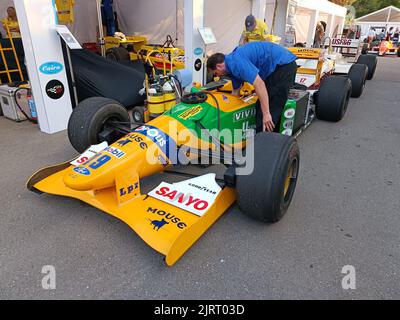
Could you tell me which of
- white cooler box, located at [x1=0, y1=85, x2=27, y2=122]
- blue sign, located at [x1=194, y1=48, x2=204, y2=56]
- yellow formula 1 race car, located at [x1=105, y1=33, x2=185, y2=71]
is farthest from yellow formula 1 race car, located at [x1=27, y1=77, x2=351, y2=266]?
yellow formula 1 race car, located at [x1=105, y1=33, x2=185, y2=71]

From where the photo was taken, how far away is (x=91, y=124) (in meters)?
2.95

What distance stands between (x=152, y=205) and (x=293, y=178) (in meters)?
1.23

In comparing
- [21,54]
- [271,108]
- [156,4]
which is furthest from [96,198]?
[156,4]

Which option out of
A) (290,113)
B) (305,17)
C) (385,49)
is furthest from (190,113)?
(385,49)

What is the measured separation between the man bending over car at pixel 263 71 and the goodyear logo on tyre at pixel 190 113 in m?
0.48

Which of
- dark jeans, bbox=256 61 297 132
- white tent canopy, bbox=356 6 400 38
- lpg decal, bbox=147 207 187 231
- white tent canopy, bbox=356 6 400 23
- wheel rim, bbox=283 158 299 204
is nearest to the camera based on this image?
lpg decal, bbox=147 207 187 231

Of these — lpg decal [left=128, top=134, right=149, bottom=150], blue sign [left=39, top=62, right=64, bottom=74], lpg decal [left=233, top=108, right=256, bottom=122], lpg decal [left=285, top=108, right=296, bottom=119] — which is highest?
blue sign [left=39, top=62, right=64, bottom=74]

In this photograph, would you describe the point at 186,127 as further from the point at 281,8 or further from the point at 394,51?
the point at 394,51

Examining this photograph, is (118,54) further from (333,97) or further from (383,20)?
(383,20)

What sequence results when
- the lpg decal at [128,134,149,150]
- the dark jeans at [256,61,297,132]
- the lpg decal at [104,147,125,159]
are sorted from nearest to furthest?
the lpg decal at [104,147,125,159] → the lpg decal at [128,134,149,150] → the dark jeans at [256,61,297,132]

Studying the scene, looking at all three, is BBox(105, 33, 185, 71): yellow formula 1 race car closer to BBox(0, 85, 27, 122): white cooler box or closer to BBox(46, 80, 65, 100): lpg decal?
BBox(46, 80, 65, 100): lpg decal

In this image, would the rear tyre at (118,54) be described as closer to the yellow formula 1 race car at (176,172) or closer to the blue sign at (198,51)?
the blue sign at (198,51)

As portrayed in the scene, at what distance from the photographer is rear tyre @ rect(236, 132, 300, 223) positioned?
2.13 metres

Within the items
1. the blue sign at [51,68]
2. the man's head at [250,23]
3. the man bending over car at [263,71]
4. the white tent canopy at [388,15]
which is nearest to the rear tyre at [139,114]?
the blue sign at [51,68]
